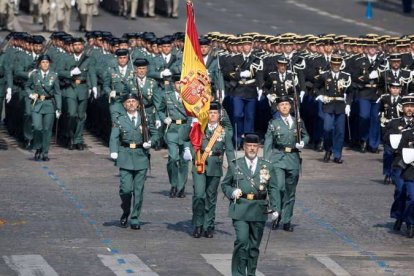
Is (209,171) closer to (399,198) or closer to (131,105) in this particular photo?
(131,105)

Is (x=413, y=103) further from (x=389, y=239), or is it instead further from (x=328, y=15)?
(x=328, y=15)

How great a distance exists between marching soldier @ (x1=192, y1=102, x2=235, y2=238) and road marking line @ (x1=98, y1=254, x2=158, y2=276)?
6.18 feet

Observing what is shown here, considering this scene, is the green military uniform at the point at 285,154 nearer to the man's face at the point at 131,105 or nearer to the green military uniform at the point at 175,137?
the man's face at the point at 131,105

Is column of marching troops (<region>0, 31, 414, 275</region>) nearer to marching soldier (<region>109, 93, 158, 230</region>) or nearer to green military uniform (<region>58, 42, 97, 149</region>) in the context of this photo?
green military uniform (<region>58, 42, 97, 149</region>)

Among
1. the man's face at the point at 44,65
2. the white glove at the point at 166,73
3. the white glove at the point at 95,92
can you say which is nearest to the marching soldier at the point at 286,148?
the white glove at the point at 166,73

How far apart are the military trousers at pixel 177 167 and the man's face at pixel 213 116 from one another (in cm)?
325

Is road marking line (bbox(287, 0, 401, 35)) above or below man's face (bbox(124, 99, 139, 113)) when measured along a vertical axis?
above

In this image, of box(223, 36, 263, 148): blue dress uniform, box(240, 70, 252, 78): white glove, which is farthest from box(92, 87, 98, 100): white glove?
box(240, 70, 252, 78): white glove

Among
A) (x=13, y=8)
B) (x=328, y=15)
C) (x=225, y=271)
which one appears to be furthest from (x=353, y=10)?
(x=225, y=271)

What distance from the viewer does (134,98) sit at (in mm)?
26500

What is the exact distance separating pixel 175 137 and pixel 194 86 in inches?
147

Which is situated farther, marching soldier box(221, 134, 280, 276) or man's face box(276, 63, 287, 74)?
man's face box(276, 63, 287, 74)

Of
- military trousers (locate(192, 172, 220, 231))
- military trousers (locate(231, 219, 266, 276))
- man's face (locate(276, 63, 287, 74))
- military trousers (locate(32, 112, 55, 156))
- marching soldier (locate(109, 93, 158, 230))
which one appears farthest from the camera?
man's face (locate(276, 63, 287, 74))

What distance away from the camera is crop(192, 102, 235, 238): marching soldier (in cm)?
2591
